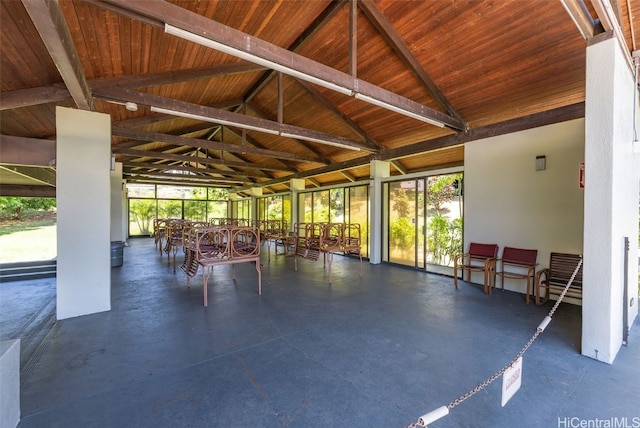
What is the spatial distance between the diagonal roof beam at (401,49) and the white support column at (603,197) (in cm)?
226

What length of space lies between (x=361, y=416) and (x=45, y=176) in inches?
333

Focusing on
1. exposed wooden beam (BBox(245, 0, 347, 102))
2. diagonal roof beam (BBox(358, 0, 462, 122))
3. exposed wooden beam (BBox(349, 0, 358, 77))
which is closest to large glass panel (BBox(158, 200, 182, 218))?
exposed wooden beam (BBox(245, 0, 347, 102))

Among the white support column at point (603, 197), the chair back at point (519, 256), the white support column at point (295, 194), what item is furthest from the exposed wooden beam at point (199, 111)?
the white support column at point (295, 194)

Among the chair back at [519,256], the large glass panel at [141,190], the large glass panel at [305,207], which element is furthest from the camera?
the large glass panel at [141,190]

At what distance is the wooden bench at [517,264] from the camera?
4.20 meters

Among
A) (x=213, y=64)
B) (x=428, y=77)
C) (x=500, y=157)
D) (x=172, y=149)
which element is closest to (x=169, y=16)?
(x=213, y=64)

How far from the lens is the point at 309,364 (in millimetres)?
2332

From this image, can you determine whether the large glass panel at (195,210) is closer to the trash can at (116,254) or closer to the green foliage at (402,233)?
the trash can at (116,254)

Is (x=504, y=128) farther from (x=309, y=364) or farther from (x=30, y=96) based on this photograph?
(x=30, y=96)

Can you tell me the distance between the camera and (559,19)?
316 cm

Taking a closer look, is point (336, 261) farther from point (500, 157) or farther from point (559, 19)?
point (559, 19)

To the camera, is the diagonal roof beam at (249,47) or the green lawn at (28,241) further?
the green lawn at (28,241)

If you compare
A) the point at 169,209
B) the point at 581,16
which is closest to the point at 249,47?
the point at 581,16

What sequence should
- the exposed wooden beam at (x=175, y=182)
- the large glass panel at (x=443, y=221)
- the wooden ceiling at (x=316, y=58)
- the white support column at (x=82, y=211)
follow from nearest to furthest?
the wooden ceiling at (x=316, y=58) → the white support column at (x=82, y=211) → the large glass panel at (x=443, y=221) → the exposed wooden beam at (x=175, y=182)
